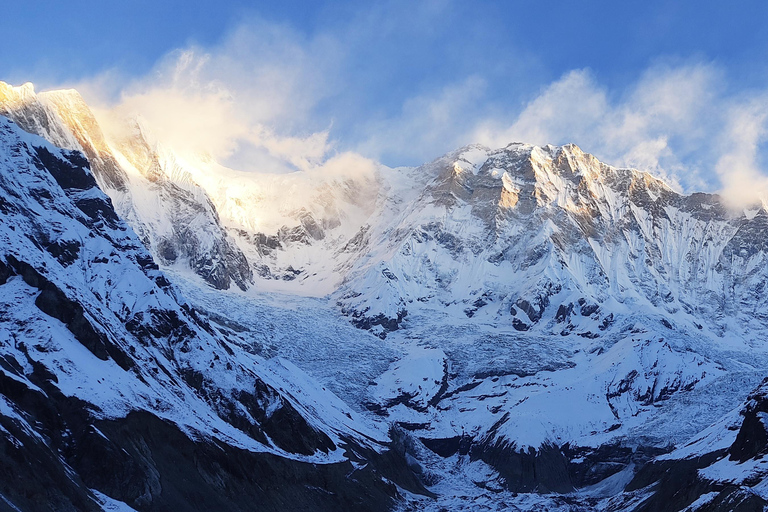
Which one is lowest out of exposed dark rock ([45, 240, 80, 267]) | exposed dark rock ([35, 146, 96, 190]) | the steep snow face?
the steep snow face

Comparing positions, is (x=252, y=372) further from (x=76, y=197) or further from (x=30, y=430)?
(x=30, y=430)

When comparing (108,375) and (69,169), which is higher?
(69,169)

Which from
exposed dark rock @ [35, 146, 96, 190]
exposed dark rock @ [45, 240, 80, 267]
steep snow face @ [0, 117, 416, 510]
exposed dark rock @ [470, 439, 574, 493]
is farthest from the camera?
exposed dark rock @ [470, 439, 574, 493]

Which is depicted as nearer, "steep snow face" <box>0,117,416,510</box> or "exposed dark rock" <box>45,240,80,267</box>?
"steep snow face" <box>0,117,416,510</box>

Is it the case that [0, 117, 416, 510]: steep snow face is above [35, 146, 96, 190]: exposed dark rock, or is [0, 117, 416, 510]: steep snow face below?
below

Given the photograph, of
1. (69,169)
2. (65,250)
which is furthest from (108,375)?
(69,169)

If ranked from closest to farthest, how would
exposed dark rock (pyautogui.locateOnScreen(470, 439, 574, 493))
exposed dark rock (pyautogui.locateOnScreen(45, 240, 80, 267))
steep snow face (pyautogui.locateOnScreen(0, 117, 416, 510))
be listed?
Result: steep snow face (pyautogui.locateOnScreen(0, 117, 416, 510))
exposed dark rock (pyautogui.locateOnScreen(45, 240, 80, 267))
exposed dark rock (pyautogui.locateOnScreen(470, 439, 574, 493))

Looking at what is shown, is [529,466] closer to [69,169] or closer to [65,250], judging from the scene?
[65,250]

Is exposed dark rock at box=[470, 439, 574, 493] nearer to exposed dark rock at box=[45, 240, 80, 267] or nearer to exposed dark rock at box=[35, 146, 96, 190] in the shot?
exposed dark rock at box=[45, 240, 80, 267]

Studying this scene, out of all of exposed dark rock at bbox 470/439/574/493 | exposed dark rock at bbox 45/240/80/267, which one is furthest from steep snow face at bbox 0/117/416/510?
exposed dark rock at bbox 470/439/574/493
